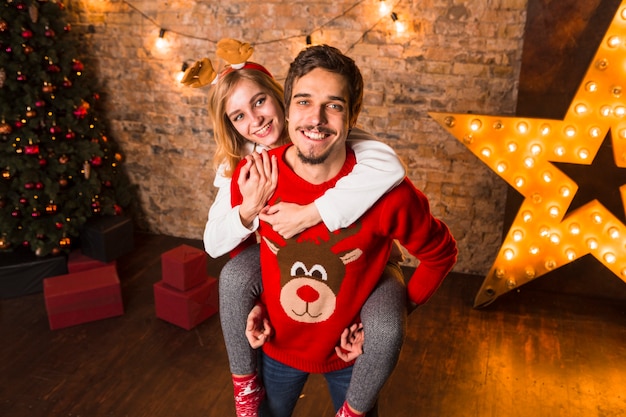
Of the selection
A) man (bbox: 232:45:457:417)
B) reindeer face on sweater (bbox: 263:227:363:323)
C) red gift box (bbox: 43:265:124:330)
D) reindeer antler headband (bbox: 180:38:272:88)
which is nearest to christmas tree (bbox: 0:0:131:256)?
red gift box (bbox: 43:265:124:330)

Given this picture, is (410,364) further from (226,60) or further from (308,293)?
(226,60)

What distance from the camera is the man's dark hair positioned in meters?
1.36

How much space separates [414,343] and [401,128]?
61.9 inches

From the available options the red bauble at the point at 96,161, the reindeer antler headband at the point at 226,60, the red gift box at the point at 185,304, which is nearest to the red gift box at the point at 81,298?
the red gift box at the point at 185,304

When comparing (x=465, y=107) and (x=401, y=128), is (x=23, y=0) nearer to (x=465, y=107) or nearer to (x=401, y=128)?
(x=401, y=128)

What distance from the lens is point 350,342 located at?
152 centimetres

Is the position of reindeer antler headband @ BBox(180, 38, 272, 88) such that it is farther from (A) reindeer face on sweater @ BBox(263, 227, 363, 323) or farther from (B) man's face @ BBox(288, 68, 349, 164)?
(A) reindeer face on sweater @ BBox(263, 227, 363, 323)

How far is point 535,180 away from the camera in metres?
3.26

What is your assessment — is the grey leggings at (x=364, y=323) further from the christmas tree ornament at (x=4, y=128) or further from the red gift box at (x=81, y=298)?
the christmas tree ornament at (x=4, y=128)

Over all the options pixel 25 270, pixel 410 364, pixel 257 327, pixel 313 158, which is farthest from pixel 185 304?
pixel 313 158

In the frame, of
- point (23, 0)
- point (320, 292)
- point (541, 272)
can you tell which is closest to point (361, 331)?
point (320, 292)

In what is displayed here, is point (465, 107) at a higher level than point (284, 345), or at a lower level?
higher

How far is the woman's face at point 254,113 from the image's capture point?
1863 mm

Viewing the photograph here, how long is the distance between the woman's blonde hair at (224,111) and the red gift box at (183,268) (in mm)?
1627
